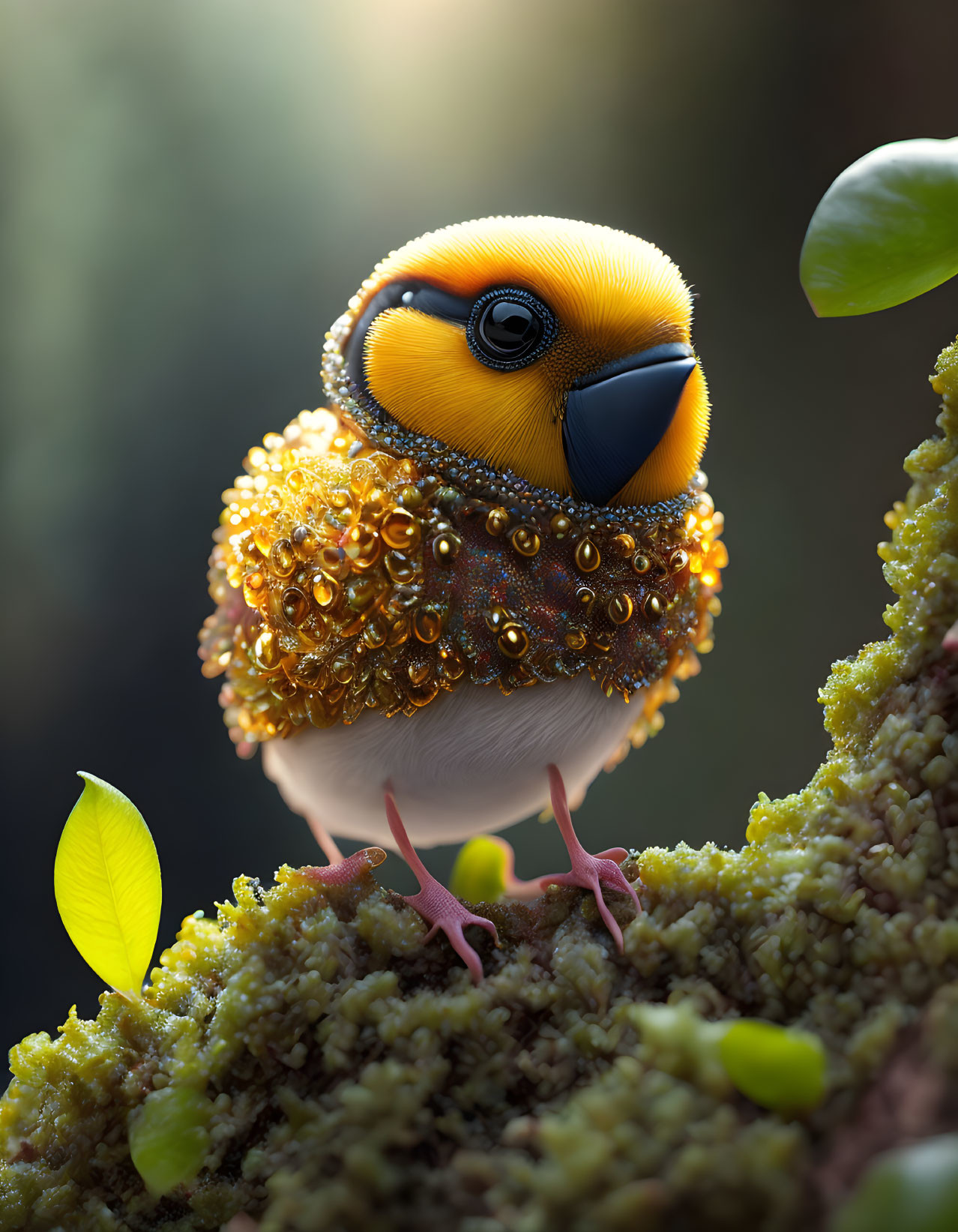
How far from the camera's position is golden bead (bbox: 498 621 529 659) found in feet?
1.89

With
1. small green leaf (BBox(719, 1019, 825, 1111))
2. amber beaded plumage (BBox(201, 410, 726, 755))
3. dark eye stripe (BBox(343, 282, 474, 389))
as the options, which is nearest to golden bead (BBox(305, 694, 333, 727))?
amber beaded plumage (BBox(201, 410, 726, 755))

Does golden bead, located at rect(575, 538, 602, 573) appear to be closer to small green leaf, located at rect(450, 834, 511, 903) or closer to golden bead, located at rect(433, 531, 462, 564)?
golden bead, located at rect(433, 531, 462, 564)

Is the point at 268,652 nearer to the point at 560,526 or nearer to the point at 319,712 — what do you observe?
the point at 319,712

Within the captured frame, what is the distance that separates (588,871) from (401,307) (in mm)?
399

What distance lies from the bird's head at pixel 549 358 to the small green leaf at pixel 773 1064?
13.5 inches

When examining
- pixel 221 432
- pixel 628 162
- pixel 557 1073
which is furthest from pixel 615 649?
pixel 628 162

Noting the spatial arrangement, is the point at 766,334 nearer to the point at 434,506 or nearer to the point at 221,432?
the point at 221,432

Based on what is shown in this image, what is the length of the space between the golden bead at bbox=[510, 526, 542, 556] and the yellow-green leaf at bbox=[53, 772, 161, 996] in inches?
12.7

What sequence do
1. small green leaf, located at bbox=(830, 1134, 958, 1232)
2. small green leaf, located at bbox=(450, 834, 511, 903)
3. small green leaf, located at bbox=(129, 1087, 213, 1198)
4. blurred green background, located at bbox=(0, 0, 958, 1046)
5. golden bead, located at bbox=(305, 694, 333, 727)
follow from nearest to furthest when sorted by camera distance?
small green leaf, located at bbox=(830, 1134, 958, 1232), small green leaf, located at bbox=(129, 1087, 213, 1198), golden bead, located at bbox=(305, 694, 333, 727), small green leaf, located at bbox=(450, 834, 511, 903), blurred green background, located at bbox=(0, 0, 958, 1046)

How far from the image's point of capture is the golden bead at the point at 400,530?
22.8 inches

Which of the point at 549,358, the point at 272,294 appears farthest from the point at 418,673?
the point at 272,294

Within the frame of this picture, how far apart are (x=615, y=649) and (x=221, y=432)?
0.91m

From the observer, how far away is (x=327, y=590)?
0.58m

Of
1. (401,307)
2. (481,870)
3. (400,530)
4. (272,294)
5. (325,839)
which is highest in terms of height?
(272,294)
